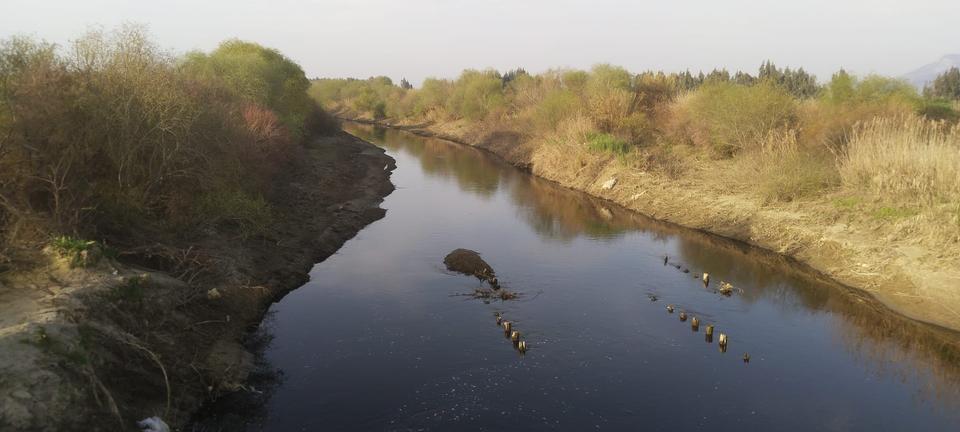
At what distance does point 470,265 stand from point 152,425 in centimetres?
1195

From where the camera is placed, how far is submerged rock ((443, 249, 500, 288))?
19703mm

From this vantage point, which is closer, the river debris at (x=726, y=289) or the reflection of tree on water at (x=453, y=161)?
the river debris at (x=726, y=289)

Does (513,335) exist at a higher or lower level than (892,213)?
lower

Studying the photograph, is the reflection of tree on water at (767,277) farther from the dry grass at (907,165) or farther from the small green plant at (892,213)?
the dry grass at (907,165)

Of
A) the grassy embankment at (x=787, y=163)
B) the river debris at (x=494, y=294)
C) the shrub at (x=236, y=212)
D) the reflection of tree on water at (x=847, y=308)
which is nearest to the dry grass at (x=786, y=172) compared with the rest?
the grassy embankment at (x=787, y=163)

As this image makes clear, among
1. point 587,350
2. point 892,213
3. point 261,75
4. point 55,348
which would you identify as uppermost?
point 261,75

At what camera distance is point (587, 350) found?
14531mm

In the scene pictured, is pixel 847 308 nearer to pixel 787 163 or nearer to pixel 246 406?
pixel 787 163

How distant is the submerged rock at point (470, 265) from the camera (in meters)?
19.7

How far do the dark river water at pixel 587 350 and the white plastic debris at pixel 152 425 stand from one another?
117 cm

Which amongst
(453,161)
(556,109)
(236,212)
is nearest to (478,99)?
(453,161)

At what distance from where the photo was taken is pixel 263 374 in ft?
42.6

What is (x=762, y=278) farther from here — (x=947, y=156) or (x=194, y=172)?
(x=194, y=172)

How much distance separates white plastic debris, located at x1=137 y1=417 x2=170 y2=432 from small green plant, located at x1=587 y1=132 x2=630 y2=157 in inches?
1254
